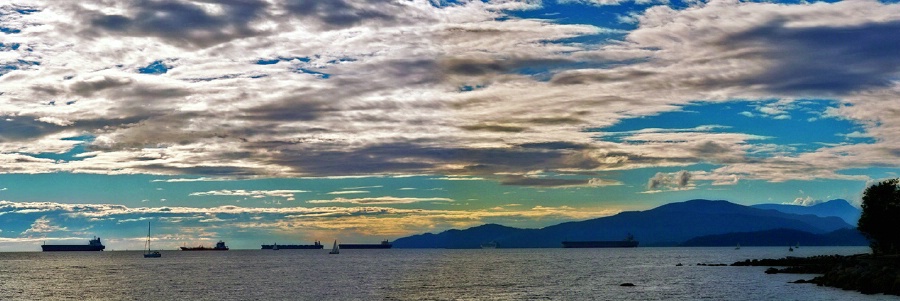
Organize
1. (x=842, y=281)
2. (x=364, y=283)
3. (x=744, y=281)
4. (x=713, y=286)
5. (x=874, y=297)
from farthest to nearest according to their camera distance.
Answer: (x=364, y=283) → (x=744, y=281) → (x=713, y=286) → (x=842, y=281) → (x=874, y=297)

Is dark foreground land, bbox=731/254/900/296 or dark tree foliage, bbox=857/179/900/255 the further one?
dark tree foliage, bbox=857/179/900/255

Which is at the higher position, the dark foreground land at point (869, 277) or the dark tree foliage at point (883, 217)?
the dark tree foliage at point (883, 217)

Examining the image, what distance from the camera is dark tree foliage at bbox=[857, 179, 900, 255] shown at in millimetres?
155913

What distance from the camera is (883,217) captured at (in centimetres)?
15675

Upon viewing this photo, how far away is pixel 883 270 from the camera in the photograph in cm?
10450

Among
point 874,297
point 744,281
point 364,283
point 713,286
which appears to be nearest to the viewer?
point 874,297

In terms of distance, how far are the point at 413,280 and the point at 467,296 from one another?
44824 mm

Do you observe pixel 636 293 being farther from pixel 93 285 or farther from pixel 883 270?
pixel 93 285

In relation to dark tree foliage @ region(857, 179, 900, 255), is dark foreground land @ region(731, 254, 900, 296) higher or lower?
lower

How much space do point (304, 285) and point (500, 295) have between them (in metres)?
41.6

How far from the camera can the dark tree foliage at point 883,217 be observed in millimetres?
155913

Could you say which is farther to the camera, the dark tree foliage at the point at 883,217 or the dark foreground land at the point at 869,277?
the dark tree foliage at the point at 883,217

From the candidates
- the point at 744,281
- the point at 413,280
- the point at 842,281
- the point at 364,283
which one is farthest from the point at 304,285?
the point at 842,281

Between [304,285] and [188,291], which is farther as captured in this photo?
[304,285]
